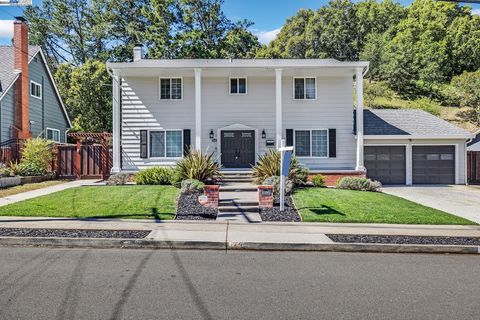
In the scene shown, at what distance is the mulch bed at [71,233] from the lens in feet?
25.6

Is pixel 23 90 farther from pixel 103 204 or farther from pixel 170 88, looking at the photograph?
pixel 103 204

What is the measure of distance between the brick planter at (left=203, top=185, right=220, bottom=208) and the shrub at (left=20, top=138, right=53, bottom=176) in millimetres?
10585

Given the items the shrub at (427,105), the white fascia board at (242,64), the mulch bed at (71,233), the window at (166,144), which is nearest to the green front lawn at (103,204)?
the mulch bed at (71,233)

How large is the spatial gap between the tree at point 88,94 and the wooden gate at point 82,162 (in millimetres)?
10613

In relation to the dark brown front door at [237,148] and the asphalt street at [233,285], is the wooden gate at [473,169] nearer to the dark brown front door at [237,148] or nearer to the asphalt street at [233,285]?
the dark brown front door at [237,148]

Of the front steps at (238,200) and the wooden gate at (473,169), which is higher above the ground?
the wooden gate at (473,169)

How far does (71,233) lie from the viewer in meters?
8.07

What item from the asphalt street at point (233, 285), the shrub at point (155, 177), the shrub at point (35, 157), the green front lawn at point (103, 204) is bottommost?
the asphalt street at point (233, 285)

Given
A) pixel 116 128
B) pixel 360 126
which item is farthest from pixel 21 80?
pixel 360 126

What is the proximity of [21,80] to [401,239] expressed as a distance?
22735mm

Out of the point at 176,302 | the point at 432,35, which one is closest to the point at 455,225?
the point at 176,302

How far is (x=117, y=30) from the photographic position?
121 feet

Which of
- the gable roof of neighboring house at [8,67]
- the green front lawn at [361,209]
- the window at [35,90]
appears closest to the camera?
the green front lawn at [361,209]

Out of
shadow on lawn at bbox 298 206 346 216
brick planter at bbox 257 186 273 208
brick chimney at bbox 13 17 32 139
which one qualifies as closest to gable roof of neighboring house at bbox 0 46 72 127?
brick chimney at bbox 13 17 32 139
